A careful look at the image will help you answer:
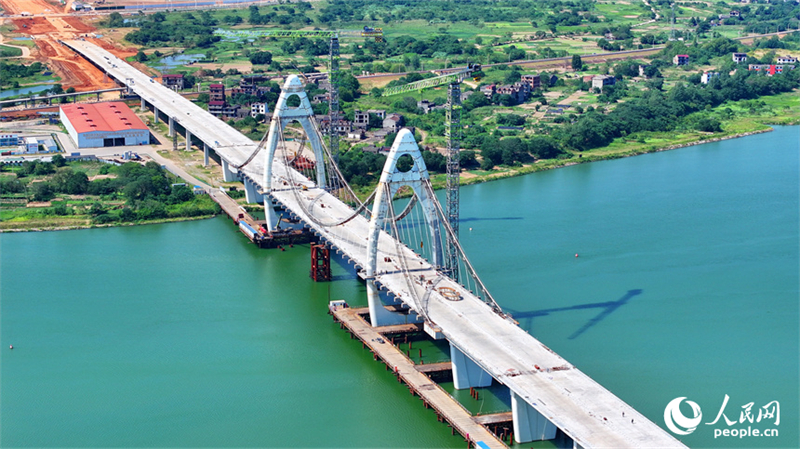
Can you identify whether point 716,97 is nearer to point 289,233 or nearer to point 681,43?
point 681,43

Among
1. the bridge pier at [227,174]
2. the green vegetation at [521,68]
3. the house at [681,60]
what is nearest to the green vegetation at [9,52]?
the green vegetation at [521,68]

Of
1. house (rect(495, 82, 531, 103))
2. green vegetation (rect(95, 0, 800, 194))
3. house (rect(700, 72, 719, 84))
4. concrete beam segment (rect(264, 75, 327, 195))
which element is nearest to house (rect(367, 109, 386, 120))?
green vegetation (rect(95, 0, 800, 194))

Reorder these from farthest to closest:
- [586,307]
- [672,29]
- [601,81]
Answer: [672,29]
[601,81]
[586,307]

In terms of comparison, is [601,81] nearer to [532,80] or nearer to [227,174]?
[532,80]

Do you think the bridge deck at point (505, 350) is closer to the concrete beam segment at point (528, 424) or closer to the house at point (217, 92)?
the concrete beam segment at point (528, 424)

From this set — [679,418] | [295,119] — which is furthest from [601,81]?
[679,418]

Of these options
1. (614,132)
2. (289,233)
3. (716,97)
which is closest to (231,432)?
(289,233)
